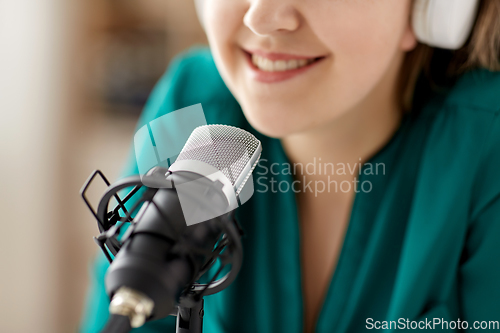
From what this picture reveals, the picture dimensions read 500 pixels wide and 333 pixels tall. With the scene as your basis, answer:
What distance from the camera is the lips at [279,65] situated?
1.75 ft

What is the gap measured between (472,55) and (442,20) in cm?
15

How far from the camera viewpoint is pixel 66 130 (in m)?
1.62

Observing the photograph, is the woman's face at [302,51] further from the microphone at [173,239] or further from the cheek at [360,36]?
the microphone at [173,239]

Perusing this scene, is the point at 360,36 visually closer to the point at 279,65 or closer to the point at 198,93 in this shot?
the point at 279,65

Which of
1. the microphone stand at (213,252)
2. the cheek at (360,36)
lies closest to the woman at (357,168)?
the cheek at (360,36)

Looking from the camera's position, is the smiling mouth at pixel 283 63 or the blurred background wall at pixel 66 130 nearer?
the smiling mouth at pixel 283 63

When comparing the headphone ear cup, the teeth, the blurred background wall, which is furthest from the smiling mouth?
the blurred background wall

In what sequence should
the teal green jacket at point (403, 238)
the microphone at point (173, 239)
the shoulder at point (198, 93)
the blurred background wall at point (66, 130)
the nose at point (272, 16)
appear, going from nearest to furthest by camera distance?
the microphone at point (173, 239) → the nose at point (272, 16) → the teal green jacket at point (403, 238) → the shoulder at point (198, 93) → the blurred background wall at point (66, 130)

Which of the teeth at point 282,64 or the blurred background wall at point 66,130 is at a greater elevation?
the teeth at point 282,64

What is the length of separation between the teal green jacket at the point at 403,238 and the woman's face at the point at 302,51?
0.18 metres

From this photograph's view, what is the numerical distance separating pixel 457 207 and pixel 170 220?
0.49m

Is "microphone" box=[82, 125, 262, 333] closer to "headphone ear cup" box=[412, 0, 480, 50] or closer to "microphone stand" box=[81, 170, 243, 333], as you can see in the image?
"microphone stand" box=[81, 170, 243, 333]

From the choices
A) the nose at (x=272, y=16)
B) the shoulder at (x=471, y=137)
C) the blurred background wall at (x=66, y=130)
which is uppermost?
the nose at (x=272, y=16)

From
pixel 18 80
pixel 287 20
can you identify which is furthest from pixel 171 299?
pixel 18 80
